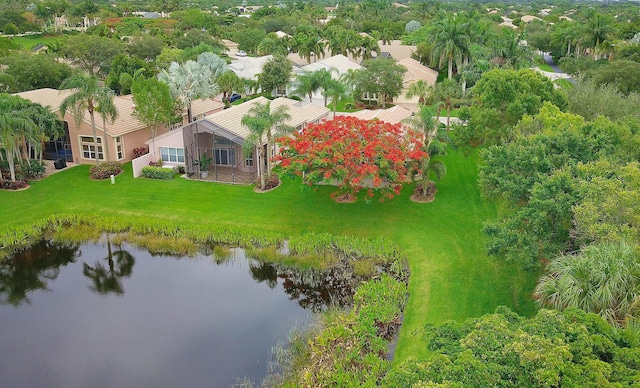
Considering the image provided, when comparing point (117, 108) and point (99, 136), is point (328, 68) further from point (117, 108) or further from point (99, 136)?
point (99, 136)

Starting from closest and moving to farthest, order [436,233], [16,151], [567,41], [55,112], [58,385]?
[58,385], [436,233], [16,151], [55,112], [567,41]

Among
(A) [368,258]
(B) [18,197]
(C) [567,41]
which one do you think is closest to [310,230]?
(A) [368,258]

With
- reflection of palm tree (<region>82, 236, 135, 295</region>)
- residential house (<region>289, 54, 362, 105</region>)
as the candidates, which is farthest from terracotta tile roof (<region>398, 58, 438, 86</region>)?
reflection of palm tree (<region>82, 236, 135, 295</region>)

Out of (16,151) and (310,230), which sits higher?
(16,151)

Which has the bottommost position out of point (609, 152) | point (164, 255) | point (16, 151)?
point (164, 255)

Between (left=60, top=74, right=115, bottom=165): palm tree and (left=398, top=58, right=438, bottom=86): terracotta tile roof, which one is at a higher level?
(left=60, top=74, right=115, bottom=165): palm tree

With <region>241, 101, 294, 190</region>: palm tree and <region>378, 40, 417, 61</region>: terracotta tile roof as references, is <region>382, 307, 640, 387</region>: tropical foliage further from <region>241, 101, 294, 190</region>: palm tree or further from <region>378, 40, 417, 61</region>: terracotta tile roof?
<region>378, 40, 417, 61</region>: terracotta tile roof

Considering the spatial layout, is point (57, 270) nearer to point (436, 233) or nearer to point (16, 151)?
point (16, 151)
